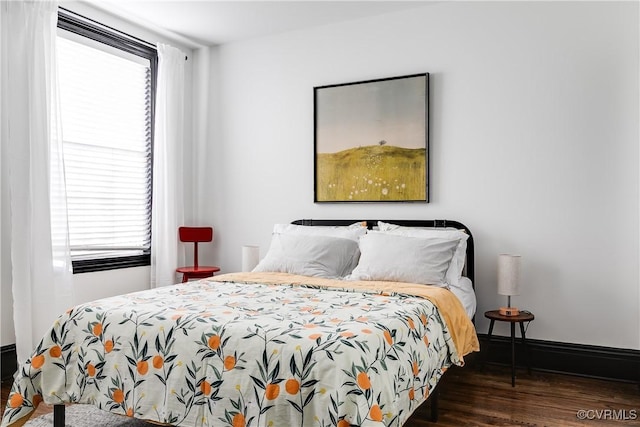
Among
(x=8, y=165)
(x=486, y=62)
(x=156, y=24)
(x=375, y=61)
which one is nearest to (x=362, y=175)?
(x=375, y=61)

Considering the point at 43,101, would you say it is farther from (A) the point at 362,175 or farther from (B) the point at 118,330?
(A) the point at 362,175

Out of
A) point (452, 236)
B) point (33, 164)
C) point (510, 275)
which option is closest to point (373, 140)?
point (452, 236)

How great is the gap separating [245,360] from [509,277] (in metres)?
2.14

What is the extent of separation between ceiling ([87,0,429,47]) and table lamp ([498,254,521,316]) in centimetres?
204

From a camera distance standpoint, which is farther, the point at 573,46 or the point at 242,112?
the point at 242,112

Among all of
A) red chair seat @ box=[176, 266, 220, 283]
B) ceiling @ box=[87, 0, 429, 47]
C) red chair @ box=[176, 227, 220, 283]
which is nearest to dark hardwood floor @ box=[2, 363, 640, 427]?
red chair seat @ box=[176, 266, 220, 283]

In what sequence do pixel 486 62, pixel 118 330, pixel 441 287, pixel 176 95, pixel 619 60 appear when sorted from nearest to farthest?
pixel 118 330 → pixel 441 287 → pixel 619 60 → pixel 486 62 → pixel 176 95

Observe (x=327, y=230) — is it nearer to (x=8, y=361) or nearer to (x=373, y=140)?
(x=373, y=140)

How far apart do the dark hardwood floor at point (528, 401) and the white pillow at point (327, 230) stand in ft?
3.97

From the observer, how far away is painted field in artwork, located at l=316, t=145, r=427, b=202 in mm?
4109

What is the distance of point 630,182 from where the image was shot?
344cm

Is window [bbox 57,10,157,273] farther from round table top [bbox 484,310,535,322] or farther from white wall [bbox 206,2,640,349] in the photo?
round table top [bbox 484,310,535,322]

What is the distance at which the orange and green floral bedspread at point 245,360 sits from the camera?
199 centimetres

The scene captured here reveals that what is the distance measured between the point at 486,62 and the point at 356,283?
1931mm
